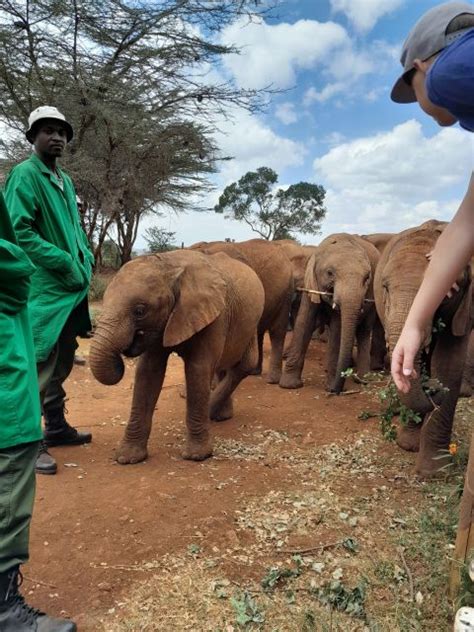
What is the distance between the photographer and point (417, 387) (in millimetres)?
4023

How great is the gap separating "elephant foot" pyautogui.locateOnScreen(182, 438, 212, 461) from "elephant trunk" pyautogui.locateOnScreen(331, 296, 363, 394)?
2516mm

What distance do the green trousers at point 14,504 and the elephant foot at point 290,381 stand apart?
5.69m

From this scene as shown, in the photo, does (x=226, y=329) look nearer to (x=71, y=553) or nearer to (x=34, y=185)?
(x=34, y=185)

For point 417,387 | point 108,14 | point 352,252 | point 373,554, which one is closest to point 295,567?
point 373,554

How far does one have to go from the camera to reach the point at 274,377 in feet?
27.5

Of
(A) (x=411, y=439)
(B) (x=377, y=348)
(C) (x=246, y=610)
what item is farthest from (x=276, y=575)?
(B) (x=377, y=348)

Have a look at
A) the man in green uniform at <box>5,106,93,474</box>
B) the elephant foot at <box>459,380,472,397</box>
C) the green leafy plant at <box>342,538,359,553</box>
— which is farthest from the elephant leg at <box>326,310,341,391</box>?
the green leafy plant at <box>342,538,359,553</box>

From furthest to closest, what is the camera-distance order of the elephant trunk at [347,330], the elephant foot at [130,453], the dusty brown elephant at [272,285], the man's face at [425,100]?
the dusty brown elephant at [272,285] < the elephant trunk at [347,330] < the elephant foot at [130,453] < the man's face at [425,100]

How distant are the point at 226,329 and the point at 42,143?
234cm

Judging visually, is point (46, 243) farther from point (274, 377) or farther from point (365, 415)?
point (274, 377)

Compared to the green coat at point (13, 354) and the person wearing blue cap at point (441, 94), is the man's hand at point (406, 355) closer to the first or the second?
the person wearing blue cap at point (441, 94)

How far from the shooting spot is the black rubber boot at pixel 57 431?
5.19m

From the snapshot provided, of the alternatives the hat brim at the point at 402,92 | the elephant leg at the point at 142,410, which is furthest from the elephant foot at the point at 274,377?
the hat brim at the point at 402,92

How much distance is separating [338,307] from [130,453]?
3.78 metres
